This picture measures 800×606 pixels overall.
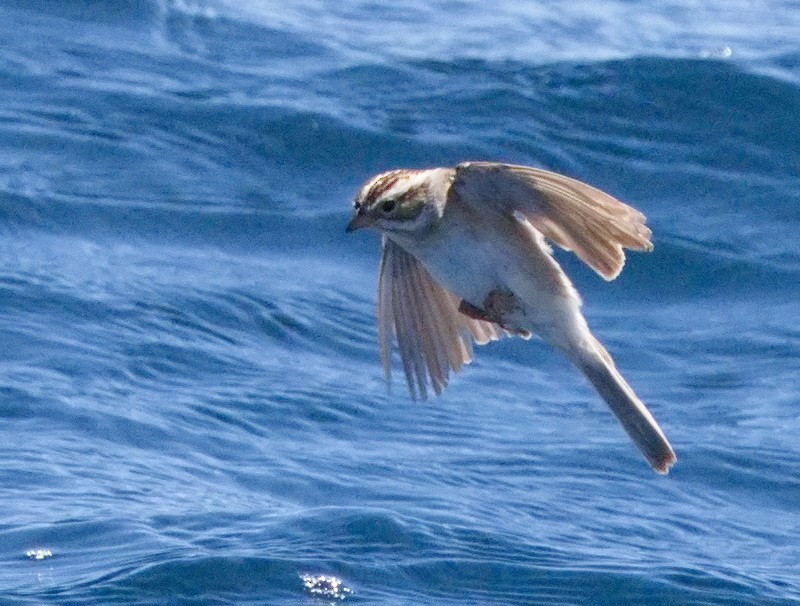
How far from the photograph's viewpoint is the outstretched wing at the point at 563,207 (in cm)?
608

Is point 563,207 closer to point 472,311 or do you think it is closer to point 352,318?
point 472,311

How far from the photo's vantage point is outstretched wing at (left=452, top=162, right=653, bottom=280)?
6.08 metres

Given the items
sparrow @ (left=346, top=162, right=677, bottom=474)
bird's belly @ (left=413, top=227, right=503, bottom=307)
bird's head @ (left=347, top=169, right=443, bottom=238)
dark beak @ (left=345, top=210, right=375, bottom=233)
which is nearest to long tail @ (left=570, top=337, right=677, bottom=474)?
sparrow @ (left=346, top=162, right=677, bottom=474)

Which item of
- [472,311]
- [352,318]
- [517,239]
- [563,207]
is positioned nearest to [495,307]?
[472,311]

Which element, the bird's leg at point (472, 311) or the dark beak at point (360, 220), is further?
the bird's leg at point (472, 311)

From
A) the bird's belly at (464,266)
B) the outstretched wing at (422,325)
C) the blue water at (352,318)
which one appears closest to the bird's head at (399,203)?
the bird's belly at (464,266)

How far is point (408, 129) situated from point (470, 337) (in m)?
6.92

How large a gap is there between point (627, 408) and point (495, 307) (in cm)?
59

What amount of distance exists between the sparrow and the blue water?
2.32m

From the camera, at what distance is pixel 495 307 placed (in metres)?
6.35

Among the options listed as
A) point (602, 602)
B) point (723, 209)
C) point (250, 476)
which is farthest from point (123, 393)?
point (723, 209)

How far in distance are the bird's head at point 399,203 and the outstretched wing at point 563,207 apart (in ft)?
0.49

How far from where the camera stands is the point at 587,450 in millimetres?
10789

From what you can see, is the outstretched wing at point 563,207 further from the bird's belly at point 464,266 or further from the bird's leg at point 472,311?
the bird's leg at point 472,311
